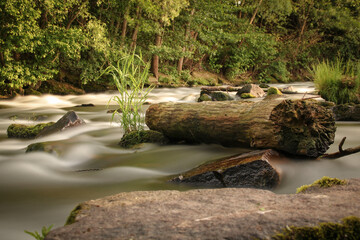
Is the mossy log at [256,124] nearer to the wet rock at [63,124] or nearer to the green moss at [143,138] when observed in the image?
the green moss at [143,138]

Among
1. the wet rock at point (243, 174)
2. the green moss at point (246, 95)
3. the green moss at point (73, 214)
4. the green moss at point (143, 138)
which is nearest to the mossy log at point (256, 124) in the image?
the green moss at point (143, 138)

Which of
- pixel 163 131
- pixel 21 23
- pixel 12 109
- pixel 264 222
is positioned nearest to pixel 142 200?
pixel 264 222

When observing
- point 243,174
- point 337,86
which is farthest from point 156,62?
point 243,174

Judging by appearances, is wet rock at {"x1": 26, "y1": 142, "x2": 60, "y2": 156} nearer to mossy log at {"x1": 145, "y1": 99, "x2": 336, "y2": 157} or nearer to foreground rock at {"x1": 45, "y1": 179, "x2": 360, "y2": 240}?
mossy log at {"x1": 145, "y1": 99, "x2": 336, "y2": 157}

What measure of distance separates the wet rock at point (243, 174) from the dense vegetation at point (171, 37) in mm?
6664

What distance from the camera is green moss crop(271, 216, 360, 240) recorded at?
4.34 ft

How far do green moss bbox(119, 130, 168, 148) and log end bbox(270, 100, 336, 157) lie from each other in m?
1.78

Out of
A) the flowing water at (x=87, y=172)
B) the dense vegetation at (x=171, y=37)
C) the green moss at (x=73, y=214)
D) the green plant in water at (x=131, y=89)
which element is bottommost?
the flowing water at (x=87, y=172)

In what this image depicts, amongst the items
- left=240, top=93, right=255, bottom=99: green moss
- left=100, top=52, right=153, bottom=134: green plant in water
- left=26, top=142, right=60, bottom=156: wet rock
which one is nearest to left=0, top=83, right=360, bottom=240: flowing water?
left=26, top=142, right=60, bottom=156: wet rock

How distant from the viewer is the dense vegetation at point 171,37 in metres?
10.8

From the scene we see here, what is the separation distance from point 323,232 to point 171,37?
55.1 feet

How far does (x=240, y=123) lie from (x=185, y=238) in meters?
2.45

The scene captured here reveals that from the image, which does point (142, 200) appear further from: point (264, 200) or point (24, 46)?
point (24, 46)

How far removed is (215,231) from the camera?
53.8 inches
